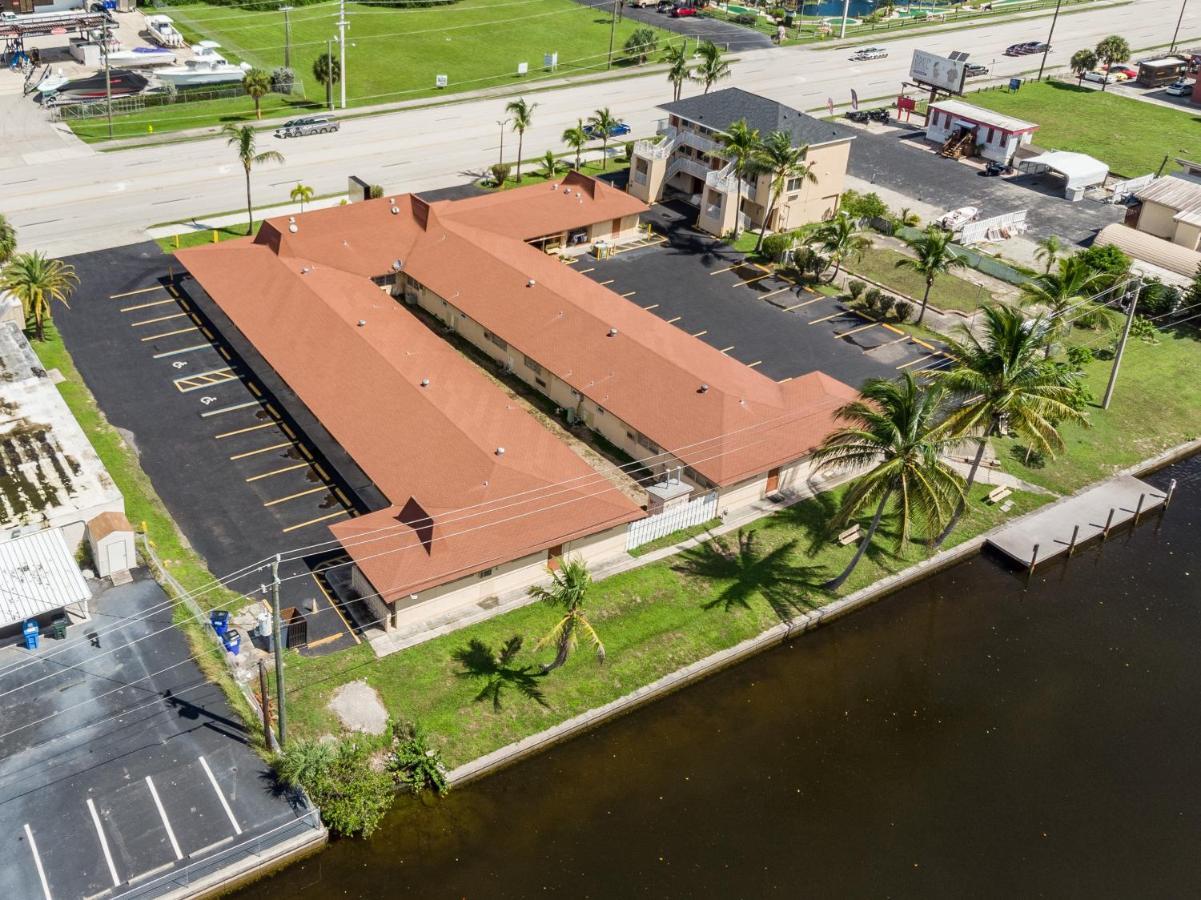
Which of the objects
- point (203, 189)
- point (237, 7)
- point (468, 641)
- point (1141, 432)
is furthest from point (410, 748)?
point (237, 7)

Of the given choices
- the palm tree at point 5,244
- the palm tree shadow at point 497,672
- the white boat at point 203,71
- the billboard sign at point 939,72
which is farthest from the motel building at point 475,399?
the billboard sign at point 939,72

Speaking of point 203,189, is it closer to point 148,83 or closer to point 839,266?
point 148,83

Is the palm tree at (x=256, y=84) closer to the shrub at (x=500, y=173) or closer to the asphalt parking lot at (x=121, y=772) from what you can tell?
the shrub at (x=500, y=173)

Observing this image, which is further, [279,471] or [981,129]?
[981,129]

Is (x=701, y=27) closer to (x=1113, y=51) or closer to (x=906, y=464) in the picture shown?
(x=1113, y=51)

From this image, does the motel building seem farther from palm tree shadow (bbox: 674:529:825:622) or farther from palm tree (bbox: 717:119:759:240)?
palm tree (bbox: 717:119:759:240)

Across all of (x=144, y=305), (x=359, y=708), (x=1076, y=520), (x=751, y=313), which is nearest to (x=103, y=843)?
(x=359, y=708)
